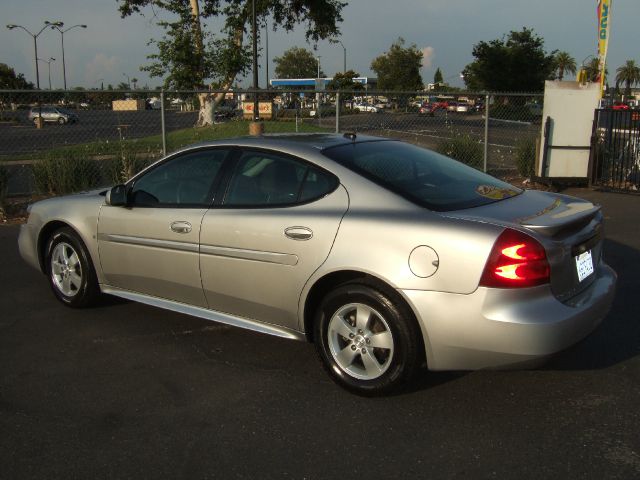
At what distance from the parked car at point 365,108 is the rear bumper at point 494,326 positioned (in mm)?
8990

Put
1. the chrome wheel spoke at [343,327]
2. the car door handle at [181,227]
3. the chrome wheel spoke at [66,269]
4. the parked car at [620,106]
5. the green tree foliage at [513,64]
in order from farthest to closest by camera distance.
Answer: the green tree foliage at [513,64]
the parked car at [620,106]
the chrome wheel spoke at [66,269]
the car door handle at [181,227]
the chrome wheel spoke at [343,327]

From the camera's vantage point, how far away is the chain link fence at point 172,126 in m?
10.3

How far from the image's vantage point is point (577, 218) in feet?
11.7

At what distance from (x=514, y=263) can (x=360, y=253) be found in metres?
0.81

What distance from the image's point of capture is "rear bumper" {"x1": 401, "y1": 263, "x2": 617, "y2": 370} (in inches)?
125

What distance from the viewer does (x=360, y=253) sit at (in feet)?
11.4

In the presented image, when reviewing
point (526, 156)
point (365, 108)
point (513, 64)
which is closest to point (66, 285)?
point (365, 108)

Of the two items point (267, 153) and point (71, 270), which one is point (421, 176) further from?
point (71, 270)

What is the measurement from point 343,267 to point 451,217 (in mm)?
645

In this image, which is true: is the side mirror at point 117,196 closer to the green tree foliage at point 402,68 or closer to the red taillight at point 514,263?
the red taillight at point 514,263

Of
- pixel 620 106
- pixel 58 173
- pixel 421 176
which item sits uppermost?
pixel 620 106

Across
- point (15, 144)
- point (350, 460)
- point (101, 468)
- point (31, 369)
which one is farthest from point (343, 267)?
point (15, 144)

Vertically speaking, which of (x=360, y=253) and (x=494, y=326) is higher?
(x=360, y=253)

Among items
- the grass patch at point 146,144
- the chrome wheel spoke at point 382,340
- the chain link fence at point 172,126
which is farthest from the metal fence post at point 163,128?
the chrome wheel spoke at point 382,340
